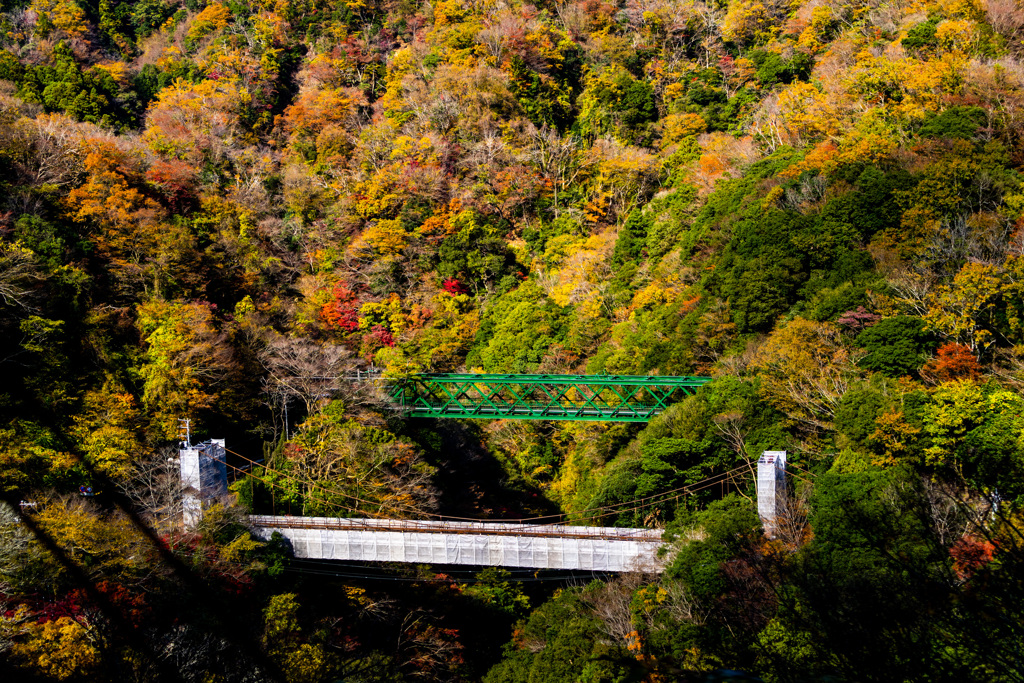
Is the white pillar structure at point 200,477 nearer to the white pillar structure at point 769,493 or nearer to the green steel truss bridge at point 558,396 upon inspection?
the green steel truss bridge at point 558,396

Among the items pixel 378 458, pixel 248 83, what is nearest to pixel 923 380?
pixel 378 458

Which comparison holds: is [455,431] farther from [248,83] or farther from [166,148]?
[248,83]

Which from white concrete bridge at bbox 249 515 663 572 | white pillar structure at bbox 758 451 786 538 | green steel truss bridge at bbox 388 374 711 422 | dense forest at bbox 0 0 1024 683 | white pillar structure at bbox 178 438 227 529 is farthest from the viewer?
green steel truss bridge at bbox 388 374 711 422

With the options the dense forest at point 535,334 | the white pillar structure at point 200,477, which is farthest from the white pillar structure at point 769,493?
the white pillar structure at point 200,477

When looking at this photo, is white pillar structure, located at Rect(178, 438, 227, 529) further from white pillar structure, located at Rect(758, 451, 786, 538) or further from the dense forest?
white pillar structure, located at Rect(758, 451, 786, 538)

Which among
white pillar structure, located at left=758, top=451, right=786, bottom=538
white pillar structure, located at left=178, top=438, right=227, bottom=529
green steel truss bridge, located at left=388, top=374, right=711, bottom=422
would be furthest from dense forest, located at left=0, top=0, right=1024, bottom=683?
green steel truss bridge, located at left=388, top=374, right=711, bottom=422
